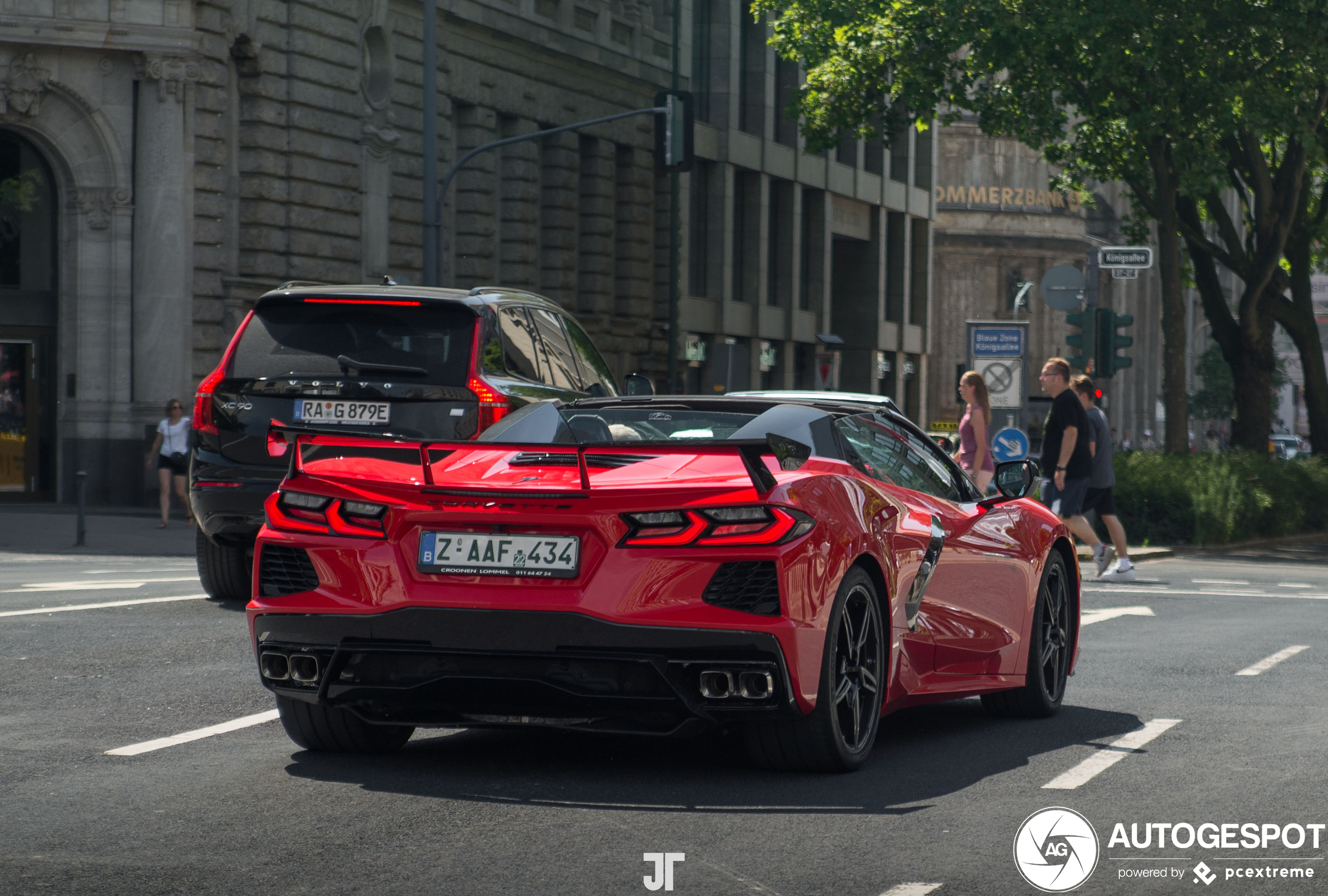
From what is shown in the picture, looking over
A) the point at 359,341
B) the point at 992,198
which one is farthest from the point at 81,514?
the point at 992,198

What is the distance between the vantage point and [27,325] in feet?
89.9

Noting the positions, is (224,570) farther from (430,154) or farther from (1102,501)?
(430,154)

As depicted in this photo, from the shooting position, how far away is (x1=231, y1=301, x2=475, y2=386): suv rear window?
11.6m

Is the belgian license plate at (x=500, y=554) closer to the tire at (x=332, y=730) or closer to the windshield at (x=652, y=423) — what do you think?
the tire at (x=332, y=730)

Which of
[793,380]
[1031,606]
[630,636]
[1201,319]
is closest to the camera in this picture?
[630,636]

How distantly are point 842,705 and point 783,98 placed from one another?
45.9 meters

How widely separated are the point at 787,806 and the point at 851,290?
51347 mm

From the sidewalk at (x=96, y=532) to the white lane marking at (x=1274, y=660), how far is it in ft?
36.9

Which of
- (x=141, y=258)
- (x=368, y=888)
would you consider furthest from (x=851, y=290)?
(x=368, y=888)

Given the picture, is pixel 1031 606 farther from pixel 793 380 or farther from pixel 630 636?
pixel 793 380

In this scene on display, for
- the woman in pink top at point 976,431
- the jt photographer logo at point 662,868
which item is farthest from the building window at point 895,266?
the jt photographer logo at point 662,868

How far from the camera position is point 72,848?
552 centimetres

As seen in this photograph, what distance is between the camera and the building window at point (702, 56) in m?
47.7

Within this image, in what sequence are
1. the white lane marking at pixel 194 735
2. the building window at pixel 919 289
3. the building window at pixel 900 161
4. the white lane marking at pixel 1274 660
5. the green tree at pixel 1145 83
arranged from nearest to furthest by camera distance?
the white lane marking at pixel 194 735, the white lane marking at pixel 1274 660, the green tree at pixel 1145 83, the building window at pixel 900 161, the building window at pixel 919 289
